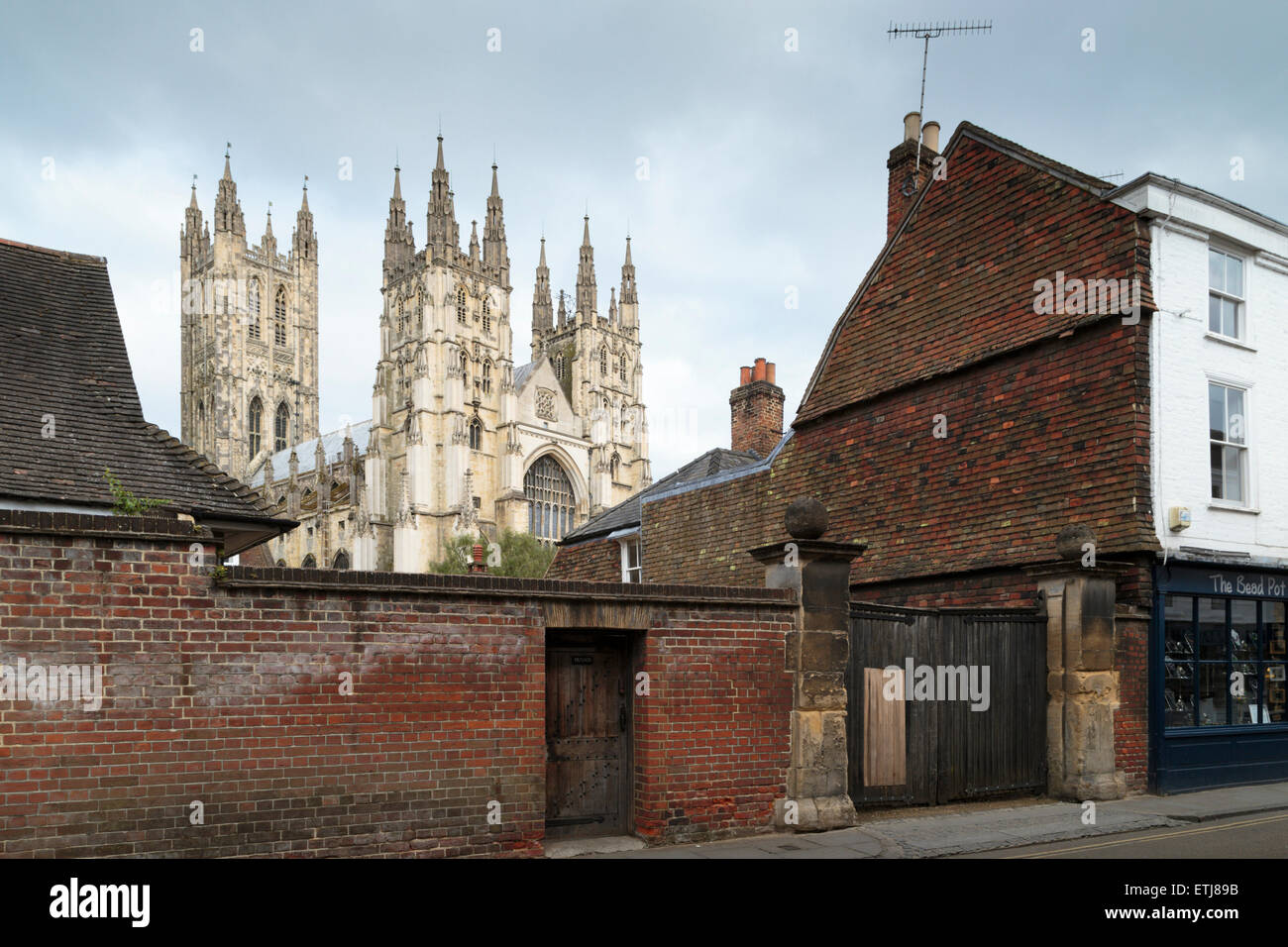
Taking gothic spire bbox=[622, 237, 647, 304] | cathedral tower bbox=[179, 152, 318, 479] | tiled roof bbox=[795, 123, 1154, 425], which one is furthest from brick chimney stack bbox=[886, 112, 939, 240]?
cathedral tower bbox=[179, 152, 318, 479]

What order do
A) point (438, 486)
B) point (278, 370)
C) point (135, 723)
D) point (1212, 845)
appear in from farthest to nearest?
1. point (278, 370)
2. point (438, 486)
3. point (1212, 845)
4. point (135, 723)

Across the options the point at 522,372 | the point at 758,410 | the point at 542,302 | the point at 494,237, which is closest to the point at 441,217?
the point at 494,237

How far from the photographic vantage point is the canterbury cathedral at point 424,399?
7062 centimetres

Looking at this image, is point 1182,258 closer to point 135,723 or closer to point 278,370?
point 135,723

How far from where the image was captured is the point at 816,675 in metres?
9.30

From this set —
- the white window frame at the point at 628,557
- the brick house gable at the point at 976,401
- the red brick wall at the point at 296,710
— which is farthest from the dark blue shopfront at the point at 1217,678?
the white window frame at the point at 628,557

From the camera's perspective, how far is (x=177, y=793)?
675cm

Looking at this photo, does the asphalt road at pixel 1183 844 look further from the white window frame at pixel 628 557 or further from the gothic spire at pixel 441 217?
the gothic spire at pixel 441 217

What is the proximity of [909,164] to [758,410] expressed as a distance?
854cm

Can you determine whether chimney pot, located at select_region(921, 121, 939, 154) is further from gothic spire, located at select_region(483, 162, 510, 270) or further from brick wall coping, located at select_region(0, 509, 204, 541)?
gothic spire, located at select_region(483, 162, 510, 270)

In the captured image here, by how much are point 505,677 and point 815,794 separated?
130 inches

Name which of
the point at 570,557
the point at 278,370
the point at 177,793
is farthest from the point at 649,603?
the point at 278,370

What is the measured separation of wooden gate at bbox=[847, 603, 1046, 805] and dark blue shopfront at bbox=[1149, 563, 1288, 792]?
1.62 metres

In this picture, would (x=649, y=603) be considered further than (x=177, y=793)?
Yes
